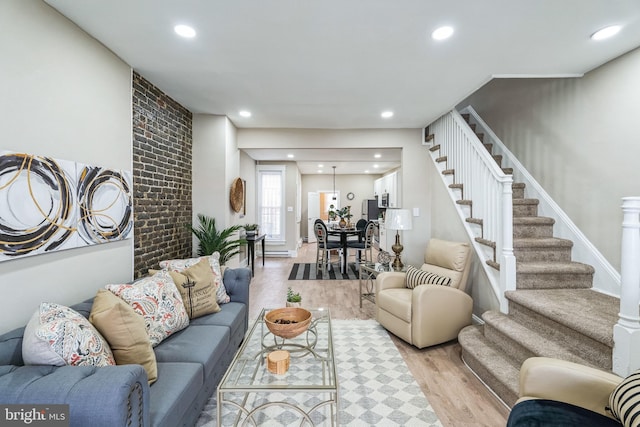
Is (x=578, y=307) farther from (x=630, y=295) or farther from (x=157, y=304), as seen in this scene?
(x=157, y=304)

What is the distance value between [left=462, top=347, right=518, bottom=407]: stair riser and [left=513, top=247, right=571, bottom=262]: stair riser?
1.20 m

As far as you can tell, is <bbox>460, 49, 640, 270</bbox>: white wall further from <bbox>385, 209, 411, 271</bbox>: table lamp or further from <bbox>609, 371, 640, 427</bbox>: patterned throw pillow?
<bbox>609, 371, 640, 427</bbox>: patterned throw pillow

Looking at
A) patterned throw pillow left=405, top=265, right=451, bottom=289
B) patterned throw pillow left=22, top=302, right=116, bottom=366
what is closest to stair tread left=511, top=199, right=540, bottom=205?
patterned throw pillow left=405, top=265, right=451, bottom=289

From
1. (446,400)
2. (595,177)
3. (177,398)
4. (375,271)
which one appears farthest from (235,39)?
(595,177)

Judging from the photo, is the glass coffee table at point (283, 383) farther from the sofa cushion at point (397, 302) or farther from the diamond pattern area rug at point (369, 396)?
the sofa cushion at point (397, 302)

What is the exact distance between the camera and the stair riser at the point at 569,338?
1.86 metres

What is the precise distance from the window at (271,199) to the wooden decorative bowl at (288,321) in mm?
5853

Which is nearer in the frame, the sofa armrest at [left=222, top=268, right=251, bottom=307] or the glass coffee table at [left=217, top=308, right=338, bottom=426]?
the glass coffee table at [left=217, top=308, right=338, bottom=426]

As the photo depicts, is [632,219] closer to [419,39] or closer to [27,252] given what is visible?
[419,39]

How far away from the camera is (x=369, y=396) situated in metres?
2.11

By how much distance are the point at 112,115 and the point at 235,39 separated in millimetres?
1236

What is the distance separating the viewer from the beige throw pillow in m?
2.29

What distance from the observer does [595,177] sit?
2859 mm

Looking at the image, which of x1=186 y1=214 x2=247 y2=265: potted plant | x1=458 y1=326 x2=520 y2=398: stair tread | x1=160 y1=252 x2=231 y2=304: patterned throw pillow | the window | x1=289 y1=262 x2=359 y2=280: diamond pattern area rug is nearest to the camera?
x1=458 y1=326 x2=520 y2=398: stair tread
